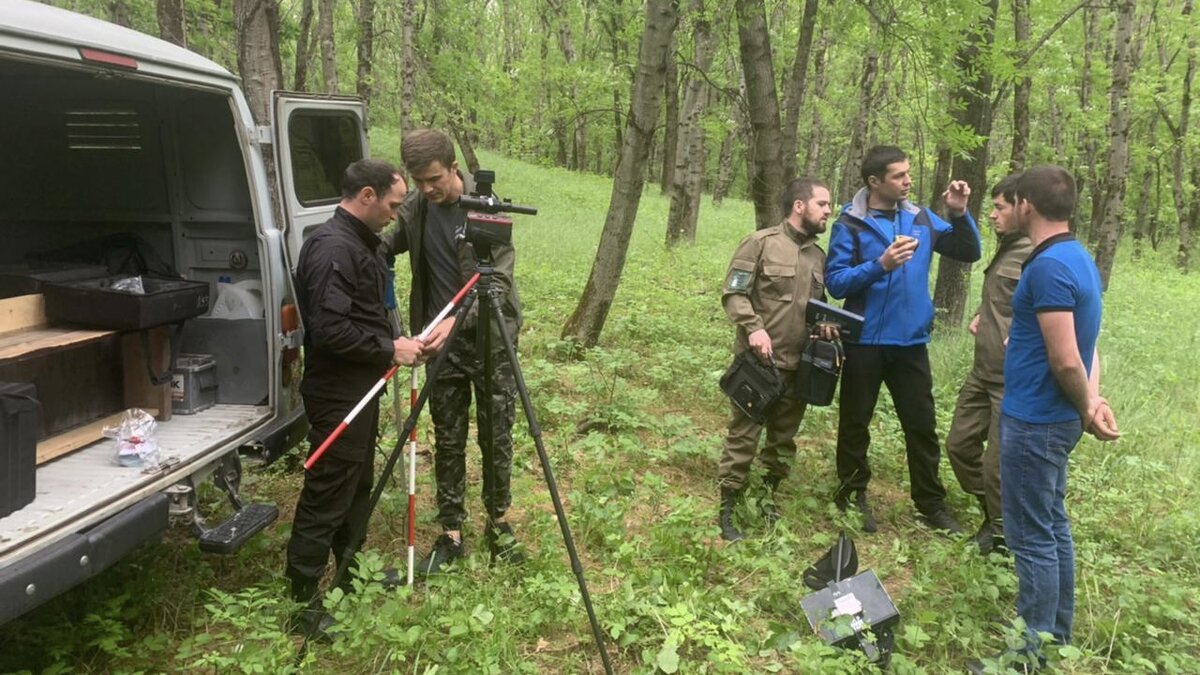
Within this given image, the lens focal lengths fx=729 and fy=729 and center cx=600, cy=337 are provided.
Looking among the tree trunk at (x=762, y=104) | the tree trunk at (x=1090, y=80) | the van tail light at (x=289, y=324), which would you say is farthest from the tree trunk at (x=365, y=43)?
the tree trunk at (x=1090, y=80)

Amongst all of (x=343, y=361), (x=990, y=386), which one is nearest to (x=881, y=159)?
(x=990, y=386)

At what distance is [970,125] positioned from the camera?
7379 millimetres

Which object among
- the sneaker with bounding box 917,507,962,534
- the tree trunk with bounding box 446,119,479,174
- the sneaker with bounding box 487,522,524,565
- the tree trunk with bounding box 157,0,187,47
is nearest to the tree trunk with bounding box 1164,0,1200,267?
the tree trunk with bounding box 446,119,479,174

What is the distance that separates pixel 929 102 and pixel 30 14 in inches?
261

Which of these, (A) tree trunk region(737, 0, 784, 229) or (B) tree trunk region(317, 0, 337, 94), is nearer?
(A) tree trunk region(737, 0, 784, 229)

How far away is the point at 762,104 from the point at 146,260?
4758 mm

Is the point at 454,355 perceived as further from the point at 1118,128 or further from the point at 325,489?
the point at 1118,128

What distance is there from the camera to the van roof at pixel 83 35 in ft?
7.93

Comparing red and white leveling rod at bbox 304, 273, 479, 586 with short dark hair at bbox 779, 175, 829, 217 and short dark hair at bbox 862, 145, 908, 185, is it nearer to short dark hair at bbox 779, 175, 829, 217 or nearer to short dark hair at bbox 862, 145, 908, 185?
short dark hair at bbox 779, 175, 829, 217

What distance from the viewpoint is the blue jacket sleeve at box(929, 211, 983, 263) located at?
14.1 ft

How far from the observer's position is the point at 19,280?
370 centimetres

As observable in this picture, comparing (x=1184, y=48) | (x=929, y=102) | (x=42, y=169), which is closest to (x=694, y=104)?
(x=929, y=102)

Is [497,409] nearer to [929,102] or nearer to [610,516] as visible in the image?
[610,516]

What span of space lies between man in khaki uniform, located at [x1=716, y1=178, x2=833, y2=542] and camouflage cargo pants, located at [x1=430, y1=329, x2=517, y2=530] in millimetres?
1313
